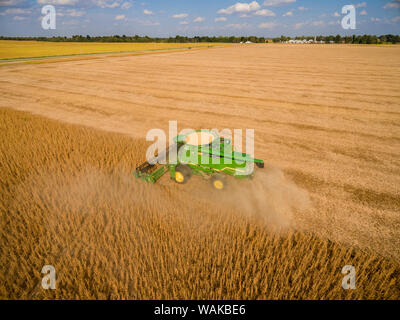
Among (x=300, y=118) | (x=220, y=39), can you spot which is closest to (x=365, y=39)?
(x=220, y=39)

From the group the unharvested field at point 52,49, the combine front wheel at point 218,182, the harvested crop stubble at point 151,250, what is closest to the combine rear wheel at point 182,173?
the harvested crop stubble at point 151,250

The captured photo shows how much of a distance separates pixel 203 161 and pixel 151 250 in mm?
2426

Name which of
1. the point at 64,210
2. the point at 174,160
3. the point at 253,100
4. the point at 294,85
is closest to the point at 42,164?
the point at 64,210

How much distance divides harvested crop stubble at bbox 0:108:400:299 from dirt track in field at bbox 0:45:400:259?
3.33 feet

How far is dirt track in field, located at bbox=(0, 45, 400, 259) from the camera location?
4.79 metres

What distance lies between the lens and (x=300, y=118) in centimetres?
1048

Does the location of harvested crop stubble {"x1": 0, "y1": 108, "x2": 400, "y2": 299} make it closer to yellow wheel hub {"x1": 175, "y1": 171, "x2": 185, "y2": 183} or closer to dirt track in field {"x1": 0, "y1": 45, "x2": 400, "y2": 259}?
yellow wheel hub {"x1": 175, "y1": 171, "x2": 185, "y2": 183}

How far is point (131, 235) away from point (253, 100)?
12149 millimetres

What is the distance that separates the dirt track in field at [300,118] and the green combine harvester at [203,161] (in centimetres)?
179

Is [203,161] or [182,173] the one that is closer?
[203,161]

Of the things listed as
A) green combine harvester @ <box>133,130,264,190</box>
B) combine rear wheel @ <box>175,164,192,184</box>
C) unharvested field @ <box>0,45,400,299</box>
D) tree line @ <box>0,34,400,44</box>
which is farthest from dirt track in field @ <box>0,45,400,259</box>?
tree line @ <box>0,34,400,44</box>

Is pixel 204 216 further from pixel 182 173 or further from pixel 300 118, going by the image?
pixel 300 118

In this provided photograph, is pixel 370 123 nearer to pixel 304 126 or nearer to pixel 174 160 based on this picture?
pixel 304 126

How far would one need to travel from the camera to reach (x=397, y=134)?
335 inches
